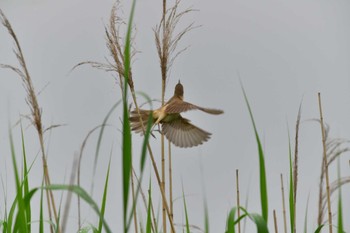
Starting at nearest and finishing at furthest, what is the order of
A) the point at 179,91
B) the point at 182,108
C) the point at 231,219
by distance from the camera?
the point at 231,219 < the point at 182,108 < the point at 179,91

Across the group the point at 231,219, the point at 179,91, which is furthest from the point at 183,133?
the point at 231,219

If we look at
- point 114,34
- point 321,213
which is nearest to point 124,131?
point 114,34

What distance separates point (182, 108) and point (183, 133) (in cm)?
30

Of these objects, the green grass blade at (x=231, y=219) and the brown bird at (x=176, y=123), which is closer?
the green grass blade at (x=231, y=219)

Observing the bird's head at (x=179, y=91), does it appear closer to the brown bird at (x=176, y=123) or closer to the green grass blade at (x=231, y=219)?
→ the brown bird at (x=176, y=123)

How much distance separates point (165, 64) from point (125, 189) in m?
1.30

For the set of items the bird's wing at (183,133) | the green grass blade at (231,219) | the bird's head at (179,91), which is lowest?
the green grass blade at (231,219)

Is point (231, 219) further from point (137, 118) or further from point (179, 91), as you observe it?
point (179, 91)

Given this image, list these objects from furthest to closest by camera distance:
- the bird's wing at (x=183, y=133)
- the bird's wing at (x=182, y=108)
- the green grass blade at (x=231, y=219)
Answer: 1. the bird's wing at (x=183, y=133)
2. the bird's wing at (x=182, y=108)
3. the green grass blade at (x=231, y=219)

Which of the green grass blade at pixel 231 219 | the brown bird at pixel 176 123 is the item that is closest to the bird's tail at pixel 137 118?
the brown bird at pixel 176 123

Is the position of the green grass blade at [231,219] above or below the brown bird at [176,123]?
below

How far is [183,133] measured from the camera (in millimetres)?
2895

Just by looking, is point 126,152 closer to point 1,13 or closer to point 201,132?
point 1,13

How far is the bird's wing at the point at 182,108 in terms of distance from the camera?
2.54 meters
